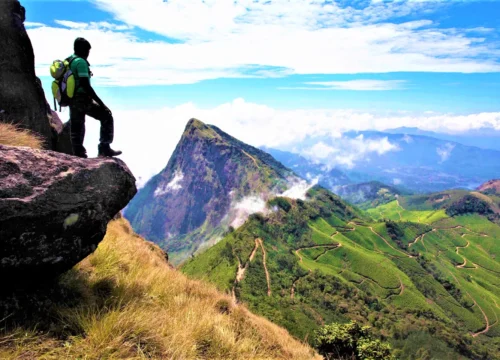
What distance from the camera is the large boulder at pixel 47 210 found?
599 centimetres

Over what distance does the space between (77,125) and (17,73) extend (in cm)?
726

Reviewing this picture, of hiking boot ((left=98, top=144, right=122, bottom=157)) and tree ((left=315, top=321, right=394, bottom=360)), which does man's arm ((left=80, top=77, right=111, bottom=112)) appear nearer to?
hiking boot ((left=98, top=144, right=122, bottom=157))

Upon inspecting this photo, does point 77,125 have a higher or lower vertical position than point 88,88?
lower

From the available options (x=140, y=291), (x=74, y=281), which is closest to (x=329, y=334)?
(x=140, y=291)

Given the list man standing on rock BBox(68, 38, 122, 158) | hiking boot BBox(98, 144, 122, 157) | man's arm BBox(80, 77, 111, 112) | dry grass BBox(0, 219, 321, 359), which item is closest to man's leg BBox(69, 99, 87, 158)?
man standing on rock BBox(68, 38, 122, 158)

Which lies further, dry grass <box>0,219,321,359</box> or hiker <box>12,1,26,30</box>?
hiker <box>12,1,26,30</box>

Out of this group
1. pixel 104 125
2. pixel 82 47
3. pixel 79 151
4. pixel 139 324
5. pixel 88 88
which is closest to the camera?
pixel 139 324

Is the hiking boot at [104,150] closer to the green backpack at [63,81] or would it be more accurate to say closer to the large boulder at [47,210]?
the green backpack at [63,81]

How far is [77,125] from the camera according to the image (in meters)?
10.6

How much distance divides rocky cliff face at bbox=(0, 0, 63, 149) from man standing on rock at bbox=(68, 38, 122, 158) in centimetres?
510

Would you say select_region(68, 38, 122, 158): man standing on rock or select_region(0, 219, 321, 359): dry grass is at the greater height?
select_region(68, 38, 122, 158): man standing on rock

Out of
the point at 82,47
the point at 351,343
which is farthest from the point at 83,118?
the point at 351,343

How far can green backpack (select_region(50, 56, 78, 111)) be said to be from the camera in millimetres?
9523

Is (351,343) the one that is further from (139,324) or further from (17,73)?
(17,73)
